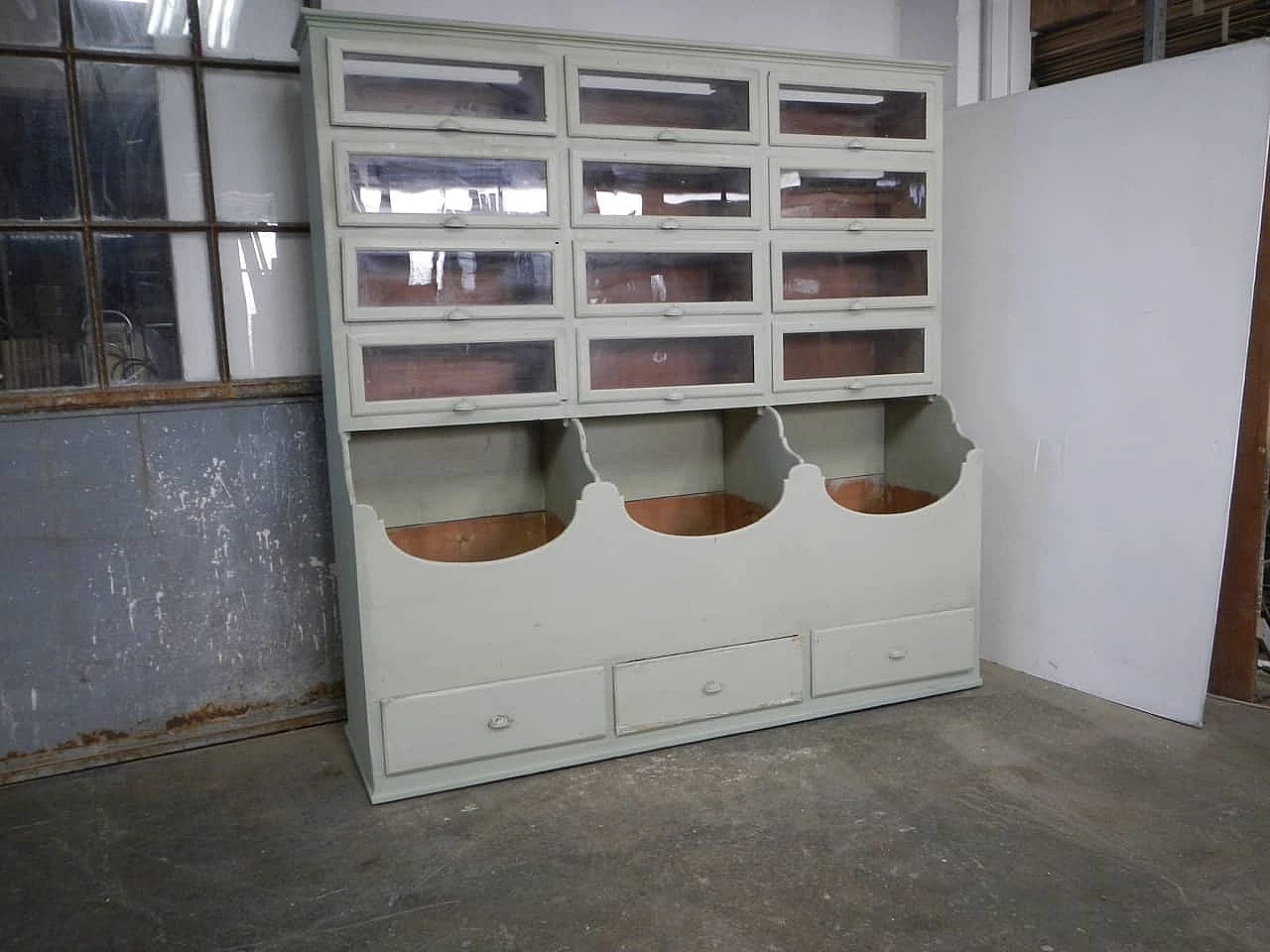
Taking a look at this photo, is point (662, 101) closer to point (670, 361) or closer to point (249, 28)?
point (670, 361)

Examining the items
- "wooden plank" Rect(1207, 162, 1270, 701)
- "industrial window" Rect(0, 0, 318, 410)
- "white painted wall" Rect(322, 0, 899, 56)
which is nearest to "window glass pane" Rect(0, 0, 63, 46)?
"industrial window" Rect(0, 0, 318, 410)

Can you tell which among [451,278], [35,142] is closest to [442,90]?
[451,278]

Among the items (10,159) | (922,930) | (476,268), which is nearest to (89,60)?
(10,159)

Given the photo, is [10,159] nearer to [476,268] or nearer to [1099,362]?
[476,268]

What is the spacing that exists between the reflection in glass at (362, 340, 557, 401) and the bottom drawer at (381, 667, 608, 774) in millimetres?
765

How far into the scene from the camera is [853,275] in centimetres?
301

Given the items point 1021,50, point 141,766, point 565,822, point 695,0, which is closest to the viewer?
point 565,822

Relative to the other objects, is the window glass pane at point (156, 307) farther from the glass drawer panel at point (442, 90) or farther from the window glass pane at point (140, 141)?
the glass drawer panel at point (442, 90)

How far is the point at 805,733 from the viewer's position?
2.77 meters

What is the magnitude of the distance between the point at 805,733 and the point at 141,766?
186 centimetres

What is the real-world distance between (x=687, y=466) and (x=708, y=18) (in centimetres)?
150

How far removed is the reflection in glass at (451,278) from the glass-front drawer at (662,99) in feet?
1.26

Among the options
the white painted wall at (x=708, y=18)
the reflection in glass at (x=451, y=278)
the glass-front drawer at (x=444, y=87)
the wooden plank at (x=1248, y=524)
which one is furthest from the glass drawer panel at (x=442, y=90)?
the wooden plank at (x=1248, y=524)

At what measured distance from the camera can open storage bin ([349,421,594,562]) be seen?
280 cm
